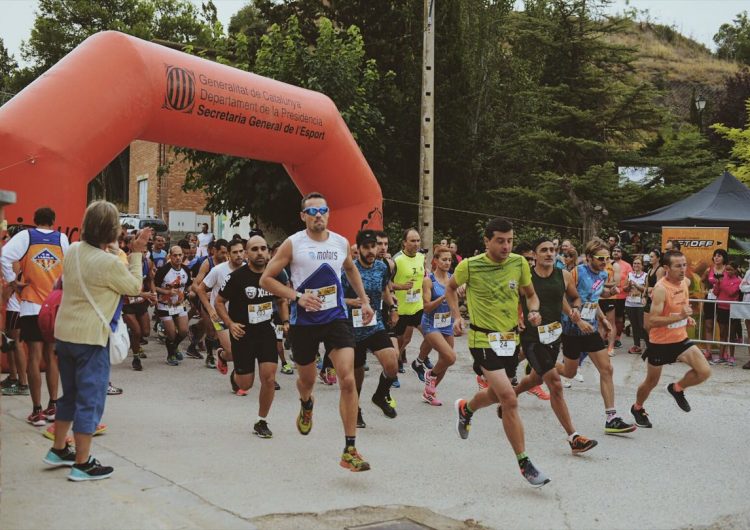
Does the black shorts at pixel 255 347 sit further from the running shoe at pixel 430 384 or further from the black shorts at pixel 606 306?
the black shorts at pixel 606 306

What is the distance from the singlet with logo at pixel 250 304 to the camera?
7492mm

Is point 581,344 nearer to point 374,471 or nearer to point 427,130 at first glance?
point 374,471

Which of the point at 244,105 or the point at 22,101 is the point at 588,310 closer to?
the point at 244,105

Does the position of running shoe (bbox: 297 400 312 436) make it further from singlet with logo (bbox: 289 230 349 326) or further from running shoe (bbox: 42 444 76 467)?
running shoe (bbox: 42 444 76 467)

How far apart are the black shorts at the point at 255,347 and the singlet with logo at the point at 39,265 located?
1.85 meters

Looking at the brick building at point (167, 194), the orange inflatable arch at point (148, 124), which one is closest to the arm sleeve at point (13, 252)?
the orange inflatable arch at point (148, 124)

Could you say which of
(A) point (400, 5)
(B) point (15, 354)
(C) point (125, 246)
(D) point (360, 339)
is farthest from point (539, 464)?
(A) point (400, 5)

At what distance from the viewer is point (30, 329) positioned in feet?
24.5

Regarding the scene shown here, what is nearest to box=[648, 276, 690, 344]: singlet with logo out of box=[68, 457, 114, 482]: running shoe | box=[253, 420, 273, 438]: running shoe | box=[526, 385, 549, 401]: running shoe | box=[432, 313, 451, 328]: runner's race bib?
box=[526, 385, 549, 401]: running shoe

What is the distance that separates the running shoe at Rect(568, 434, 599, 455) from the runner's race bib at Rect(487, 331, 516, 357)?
1047mm

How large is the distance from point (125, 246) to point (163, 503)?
8.91 meters

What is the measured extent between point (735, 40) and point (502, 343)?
70.9m

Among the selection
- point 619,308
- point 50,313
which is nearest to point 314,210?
point 50,313

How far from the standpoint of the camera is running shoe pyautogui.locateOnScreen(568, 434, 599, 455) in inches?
256
